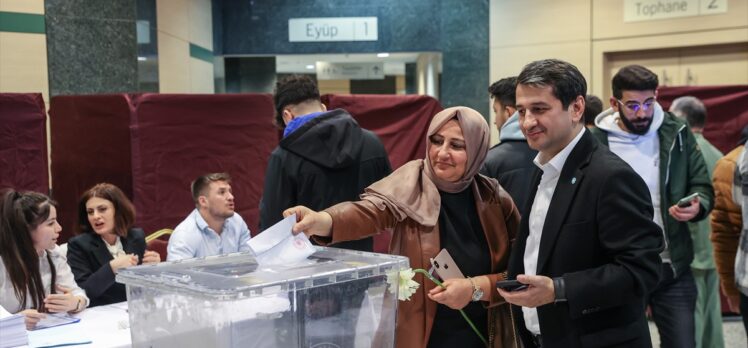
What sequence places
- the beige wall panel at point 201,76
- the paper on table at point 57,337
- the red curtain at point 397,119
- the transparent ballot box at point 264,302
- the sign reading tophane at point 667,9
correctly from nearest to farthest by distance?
1. the transparent ballot box at point 264,302
2. the paper on table at point 57,337
3. the red curtain at point 397,119
4. the sign reading tophane at point 667,9
5. the beige wall panel at point 201,76

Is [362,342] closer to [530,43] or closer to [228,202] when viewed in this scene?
[228,202]

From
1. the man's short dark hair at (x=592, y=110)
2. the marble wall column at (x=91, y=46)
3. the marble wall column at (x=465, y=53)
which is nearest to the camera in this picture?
the man's short dark hair at (x=592, y=110)

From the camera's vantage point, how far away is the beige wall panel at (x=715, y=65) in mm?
7367

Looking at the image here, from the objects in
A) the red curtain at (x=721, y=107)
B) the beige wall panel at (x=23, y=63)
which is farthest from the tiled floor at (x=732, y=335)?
the beige wall panel at (x=23, y=63)

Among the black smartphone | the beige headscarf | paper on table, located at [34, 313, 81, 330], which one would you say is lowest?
paper on table, located at [34, 313, 81, 330]

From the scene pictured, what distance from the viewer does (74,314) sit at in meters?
3.06

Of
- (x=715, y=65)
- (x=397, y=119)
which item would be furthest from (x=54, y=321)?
(x=715, y=65)

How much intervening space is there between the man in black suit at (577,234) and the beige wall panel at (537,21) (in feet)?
21.6

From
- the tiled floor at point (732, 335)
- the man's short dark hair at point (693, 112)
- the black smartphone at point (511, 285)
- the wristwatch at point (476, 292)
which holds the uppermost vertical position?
the man's short dark hair at point (693, 112)

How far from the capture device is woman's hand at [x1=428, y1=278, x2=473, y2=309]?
1858mm

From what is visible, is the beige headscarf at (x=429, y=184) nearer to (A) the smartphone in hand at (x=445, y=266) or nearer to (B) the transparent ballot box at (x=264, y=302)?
(A) the smartphone in hand at (x=445, y=266)

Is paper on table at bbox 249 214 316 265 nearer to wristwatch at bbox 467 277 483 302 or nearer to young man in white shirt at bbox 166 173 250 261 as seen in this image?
wristwatch at bbox 467 277 483 302

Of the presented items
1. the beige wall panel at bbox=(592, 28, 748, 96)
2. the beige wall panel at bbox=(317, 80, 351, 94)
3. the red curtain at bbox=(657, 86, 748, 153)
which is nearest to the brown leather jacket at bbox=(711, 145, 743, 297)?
the red curtain at bbox=(657, 86, 748, 153)

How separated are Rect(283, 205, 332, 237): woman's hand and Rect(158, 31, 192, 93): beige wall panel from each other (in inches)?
213
